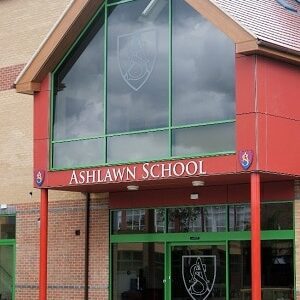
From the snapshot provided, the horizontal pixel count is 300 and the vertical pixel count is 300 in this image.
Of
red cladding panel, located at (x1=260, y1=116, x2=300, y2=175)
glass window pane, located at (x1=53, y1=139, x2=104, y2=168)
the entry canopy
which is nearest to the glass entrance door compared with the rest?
glass window pane, located at (x1=53, y1=139, x2=104, y2=168)

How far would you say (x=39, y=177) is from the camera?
19.2 m

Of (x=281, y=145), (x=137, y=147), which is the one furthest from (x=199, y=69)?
(x=281, y=145)

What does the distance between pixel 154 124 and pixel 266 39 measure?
3.19 m

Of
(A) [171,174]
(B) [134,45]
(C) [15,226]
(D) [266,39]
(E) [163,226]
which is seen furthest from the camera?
(C) [15,226]

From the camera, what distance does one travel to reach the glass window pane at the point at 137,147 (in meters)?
17.3

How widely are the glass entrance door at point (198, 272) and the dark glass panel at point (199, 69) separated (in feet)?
10.7

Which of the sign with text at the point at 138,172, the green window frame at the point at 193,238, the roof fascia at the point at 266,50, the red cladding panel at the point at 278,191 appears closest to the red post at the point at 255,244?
the sign with text at the point at 138,172

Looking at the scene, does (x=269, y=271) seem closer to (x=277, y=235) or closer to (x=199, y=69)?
(x=277, y=235)

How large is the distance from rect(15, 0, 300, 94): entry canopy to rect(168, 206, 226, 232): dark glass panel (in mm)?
3997

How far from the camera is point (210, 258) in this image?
60.5 ft

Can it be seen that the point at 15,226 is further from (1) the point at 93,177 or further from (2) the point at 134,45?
(2) the point at 134,45

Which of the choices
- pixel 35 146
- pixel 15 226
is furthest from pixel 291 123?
pixel 15 226

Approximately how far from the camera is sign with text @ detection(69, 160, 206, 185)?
54.4ft

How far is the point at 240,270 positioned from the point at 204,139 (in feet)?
10.3
